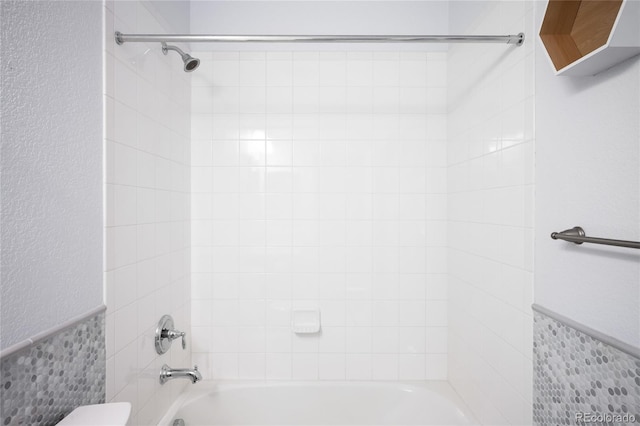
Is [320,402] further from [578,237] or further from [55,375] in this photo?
[578,237]

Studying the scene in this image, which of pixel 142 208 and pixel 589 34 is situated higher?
pixel 589 34

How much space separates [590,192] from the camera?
A: 0.95 m

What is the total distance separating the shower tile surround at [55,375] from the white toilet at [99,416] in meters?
0.05

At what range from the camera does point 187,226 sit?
1.92m

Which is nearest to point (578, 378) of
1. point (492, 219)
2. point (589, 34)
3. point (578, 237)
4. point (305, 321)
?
point (578, 237)

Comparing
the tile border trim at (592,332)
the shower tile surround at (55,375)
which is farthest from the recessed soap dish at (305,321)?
the tile border trim at (592,332)

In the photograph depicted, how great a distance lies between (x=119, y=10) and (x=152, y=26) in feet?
0.88

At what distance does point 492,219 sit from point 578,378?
0.66 metres

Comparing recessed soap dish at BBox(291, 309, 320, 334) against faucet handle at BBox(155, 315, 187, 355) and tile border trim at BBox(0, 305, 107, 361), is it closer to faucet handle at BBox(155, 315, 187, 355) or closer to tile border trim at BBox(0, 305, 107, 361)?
faucet handle at BBox(155, 315, 187, 355)

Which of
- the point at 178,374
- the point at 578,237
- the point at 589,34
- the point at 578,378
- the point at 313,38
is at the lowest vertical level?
the point at 178,374

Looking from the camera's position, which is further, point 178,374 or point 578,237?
point 178,374

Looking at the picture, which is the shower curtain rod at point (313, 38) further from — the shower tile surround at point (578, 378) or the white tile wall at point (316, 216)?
the shower tile surround at point (578, 378)

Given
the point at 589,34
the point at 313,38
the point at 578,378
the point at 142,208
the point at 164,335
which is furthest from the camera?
the point at 164,335

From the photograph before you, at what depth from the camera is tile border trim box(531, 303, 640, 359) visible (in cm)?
81
